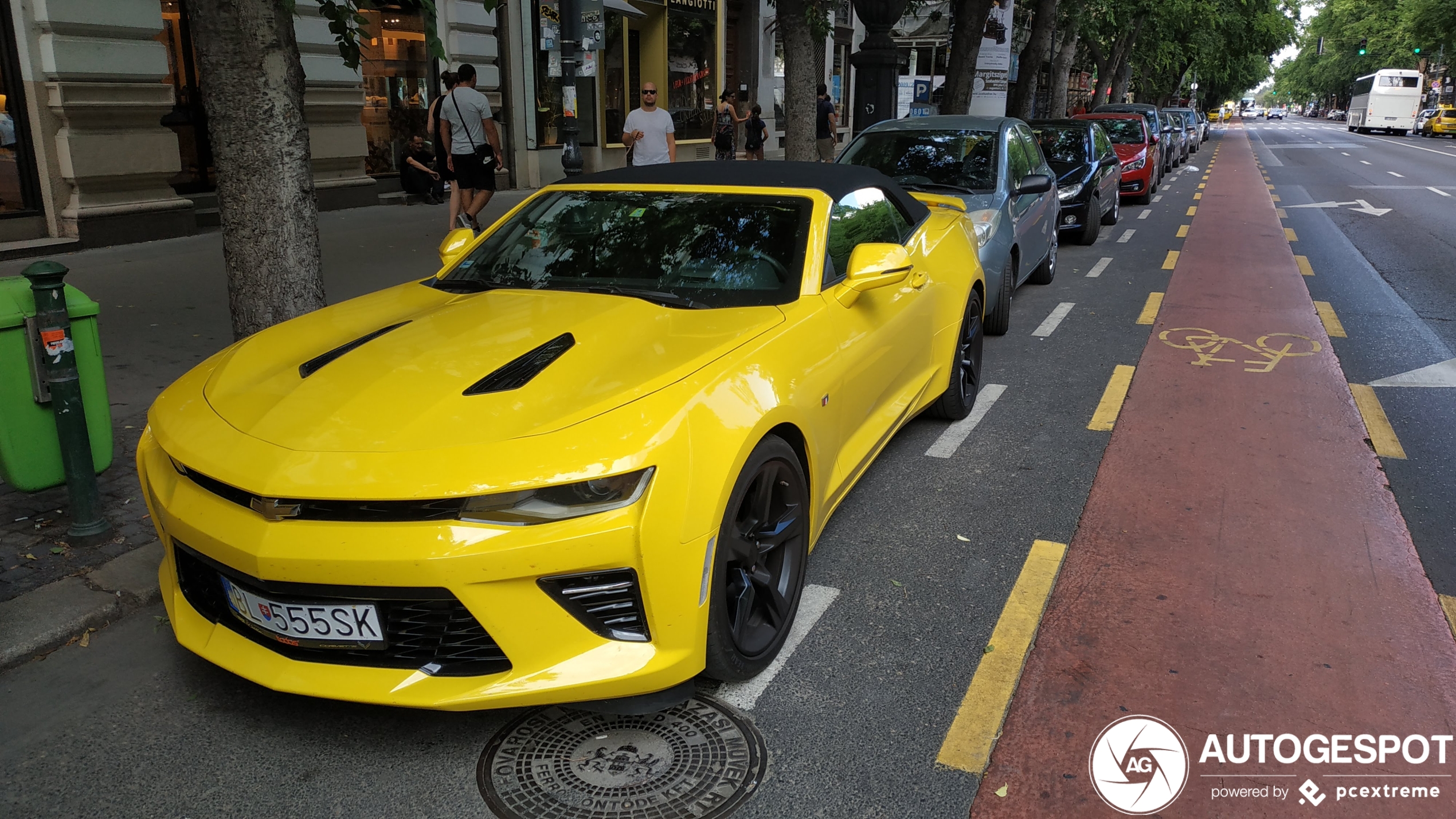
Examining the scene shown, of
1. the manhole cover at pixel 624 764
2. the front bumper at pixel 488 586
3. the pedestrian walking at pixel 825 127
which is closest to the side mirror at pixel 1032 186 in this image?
the manhole cover at pixel 624 764

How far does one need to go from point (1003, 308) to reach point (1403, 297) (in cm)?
510

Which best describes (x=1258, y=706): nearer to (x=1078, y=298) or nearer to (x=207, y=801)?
(x=207, y=801)

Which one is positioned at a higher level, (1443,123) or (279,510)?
(1443,123)

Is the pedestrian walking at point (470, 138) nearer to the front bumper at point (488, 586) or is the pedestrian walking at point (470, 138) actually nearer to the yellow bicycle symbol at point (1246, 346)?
the yellow bicycle symbol at point (1246, 346)

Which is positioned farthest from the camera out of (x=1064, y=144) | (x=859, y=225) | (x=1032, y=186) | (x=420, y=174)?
(x=420, y=174)

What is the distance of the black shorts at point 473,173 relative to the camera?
11.1 m

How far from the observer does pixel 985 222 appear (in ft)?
25.6

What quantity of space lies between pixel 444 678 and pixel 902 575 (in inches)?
79.0

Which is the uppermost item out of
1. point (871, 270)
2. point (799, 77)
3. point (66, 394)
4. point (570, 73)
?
point (799, 77)

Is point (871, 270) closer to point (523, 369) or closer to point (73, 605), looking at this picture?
point (523, 369)

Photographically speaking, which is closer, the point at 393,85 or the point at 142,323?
the point at 142,323

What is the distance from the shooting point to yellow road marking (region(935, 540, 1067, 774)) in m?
2.98

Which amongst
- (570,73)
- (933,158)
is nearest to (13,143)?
(570,73)

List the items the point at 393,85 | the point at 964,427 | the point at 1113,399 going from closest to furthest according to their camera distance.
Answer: the point at 964,427 → the point at 1113,399 → the point at 393,85
